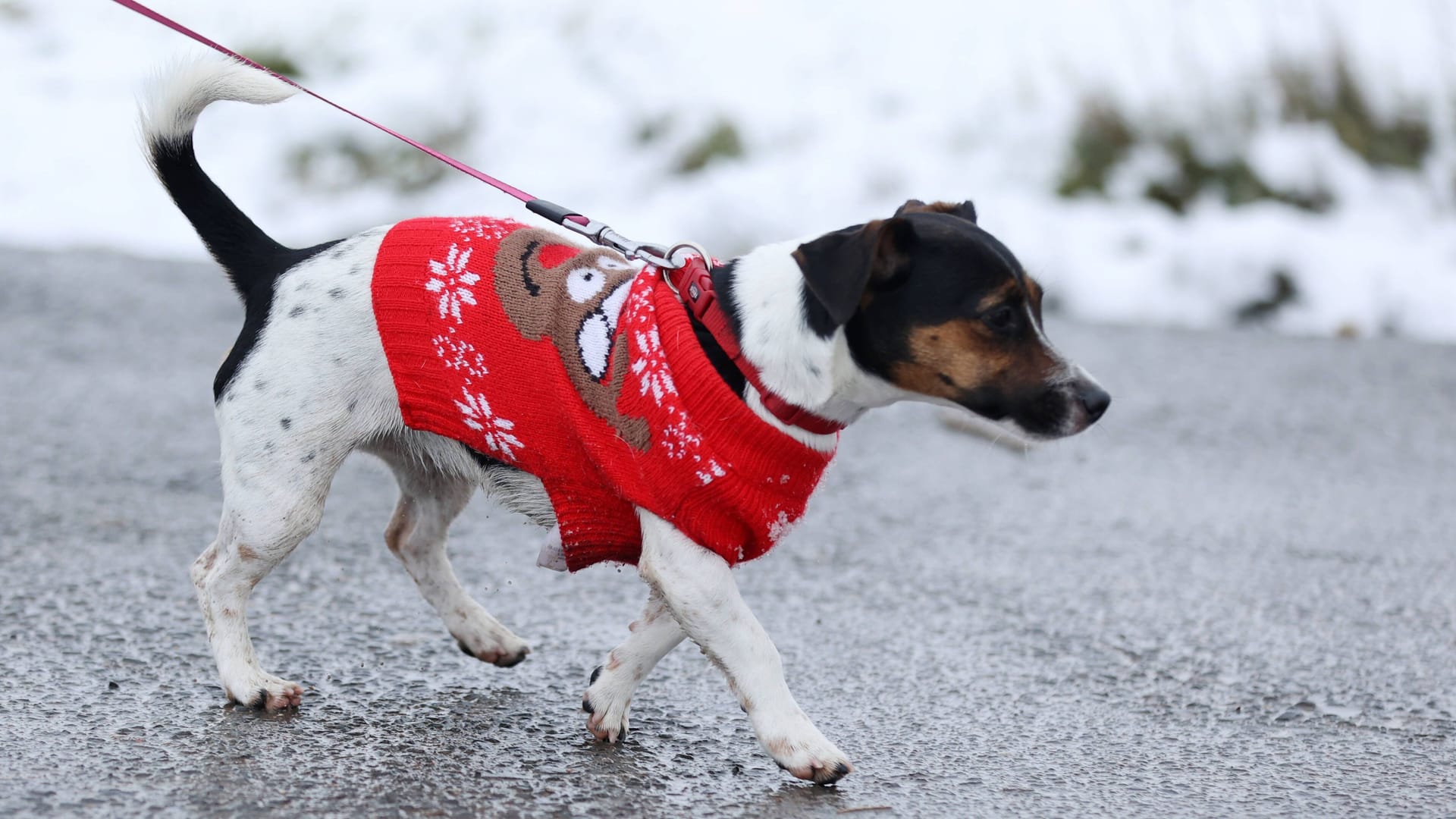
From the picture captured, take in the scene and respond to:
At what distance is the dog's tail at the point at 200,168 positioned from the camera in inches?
129

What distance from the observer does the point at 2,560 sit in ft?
12.9

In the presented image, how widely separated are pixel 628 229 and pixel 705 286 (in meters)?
6.37

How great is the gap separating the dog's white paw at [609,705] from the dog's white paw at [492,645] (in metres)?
0.41

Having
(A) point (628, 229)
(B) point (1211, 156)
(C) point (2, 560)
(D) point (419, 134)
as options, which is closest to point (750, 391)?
(C) point (2, 560)

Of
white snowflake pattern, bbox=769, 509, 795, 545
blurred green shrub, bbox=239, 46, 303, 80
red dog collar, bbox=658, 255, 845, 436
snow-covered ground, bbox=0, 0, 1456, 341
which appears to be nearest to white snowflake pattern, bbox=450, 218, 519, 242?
red dog collar, bbox=658, 255, 845, 436

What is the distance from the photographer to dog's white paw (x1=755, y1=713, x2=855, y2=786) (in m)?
2.79

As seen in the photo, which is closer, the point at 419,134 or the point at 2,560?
the point at 2,560

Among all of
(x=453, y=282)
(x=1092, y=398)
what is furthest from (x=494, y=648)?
(x=1092, y=398)

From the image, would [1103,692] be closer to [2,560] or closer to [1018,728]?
[1018,728]

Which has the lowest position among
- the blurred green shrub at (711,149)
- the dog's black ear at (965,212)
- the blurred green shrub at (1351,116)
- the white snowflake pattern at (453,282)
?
the blurred green shrub at (711,149)

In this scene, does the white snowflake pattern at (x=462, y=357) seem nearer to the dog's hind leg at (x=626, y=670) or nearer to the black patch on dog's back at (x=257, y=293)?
the black patch on dog's back at (x=257, y=293)

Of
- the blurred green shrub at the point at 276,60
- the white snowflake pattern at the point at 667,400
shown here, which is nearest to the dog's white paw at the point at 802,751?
the white snowflake pattern at the point at 667,400

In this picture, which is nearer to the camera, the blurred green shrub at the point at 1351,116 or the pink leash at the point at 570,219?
the pink leash at the point at 570,219

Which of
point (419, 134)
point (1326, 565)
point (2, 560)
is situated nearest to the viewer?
point (2, 560)
